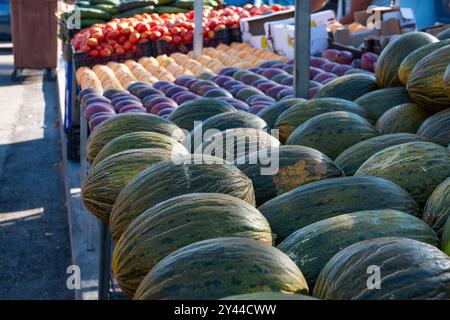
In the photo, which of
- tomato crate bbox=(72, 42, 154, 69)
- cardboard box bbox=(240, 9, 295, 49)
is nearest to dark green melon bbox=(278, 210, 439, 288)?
tomato crate bbox=(72, 42, 154, 69)

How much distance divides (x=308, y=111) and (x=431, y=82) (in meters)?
0.55

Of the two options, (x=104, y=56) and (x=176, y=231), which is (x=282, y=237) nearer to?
(x=176, y=231)

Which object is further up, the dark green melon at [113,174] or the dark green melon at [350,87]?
the dark green melon at [350,87]

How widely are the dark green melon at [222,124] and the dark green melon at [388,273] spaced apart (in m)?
1.31

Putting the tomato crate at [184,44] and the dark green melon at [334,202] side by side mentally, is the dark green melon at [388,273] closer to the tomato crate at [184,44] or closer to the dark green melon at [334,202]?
the dark green melon at [334,202]

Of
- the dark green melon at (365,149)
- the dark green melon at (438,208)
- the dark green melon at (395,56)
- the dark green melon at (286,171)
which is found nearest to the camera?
the dark green melon at (438,208)

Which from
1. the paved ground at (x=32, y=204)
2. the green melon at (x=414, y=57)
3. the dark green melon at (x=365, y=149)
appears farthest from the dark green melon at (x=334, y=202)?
the paved ground at (x=32, y=204)

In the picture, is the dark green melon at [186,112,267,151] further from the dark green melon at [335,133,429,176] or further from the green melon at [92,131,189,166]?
the dark green melon at [335,133,429,176]

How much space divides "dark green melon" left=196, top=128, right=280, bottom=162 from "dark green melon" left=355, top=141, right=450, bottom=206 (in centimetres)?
46

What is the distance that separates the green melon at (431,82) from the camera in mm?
2627

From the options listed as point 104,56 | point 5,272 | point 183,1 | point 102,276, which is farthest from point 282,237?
point 183,1

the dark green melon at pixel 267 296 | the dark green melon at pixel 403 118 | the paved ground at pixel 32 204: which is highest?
the dark green melon at pixel 403 118

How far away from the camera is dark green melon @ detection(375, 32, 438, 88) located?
3.11m

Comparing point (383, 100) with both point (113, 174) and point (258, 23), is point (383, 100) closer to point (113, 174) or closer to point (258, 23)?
point (113, 174)
